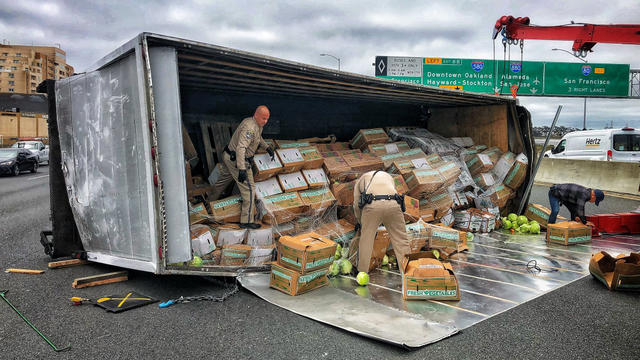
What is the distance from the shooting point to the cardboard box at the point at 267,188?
688 centimetres

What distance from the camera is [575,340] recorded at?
13.0 feet

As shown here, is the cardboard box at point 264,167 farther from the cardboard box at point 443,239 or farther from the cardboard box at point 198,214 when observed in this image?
the cardboard box at point 443,239

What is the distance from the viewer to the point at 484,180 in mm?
9805

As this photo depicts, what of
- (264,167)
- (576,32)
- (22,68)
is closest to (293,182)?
(264,167)

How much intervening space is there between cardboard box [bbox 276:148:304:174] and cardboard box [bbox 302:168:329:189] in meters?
0.20

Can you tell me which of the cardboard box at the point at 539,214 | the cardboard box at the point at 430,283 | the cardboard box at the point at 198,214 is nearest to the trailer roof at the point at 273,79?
the cardboard box at the point at 198,214

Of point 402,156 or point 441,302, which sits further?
point 402,156

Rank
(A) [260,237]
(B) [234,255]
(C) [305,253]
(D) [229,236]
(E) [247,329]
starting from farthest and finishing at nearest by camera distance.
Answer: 1. (A) [260,237]
2. (D) [229,236]
3. (B) [234,255]
4. (C) [305,253]
5. (E) [247,329]

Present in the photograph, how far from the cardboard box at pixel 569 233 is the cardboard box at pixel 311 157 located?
4690mm

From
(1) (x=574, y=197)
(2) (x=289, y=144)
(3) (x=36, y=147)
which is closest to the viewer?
(2) (x=289, y=144)

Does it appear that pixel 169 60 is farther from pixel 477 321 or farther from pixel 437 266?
pixel 477 321

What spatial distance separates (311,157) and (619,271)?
16.2 ft

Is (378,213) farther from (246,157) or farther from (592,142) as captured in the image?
(592,142)

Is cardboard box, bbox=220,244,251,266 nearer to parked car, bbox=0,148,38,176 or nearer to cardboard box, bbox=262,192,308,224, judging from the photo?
cardboard box, bbox=262,192,308,224
